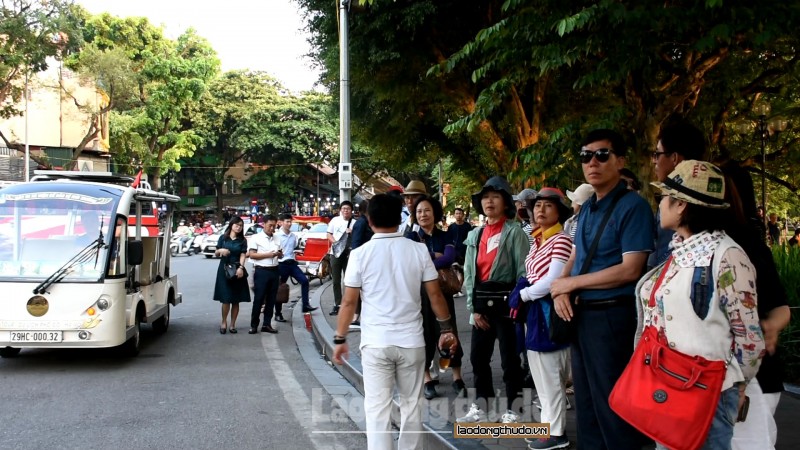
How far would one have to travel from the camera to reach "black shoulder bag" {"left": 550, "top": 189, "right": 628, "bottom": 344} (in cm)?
374

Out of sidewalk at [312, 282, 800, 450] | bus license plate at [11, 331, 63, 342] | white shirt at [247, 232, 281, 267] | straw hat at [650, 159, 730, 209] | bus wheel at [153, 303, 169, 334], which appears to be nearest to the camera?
straw hat at [650, 159, 730, 209]

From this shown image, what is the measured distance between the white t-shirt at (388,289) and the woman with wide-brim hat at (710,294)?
1.74 metres

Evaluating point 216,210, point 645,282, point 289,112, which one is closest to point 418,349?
point 645,282

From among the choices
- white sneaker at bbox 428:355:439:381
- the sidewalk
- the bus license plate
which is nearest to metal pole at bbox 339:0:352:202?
the sidewalk

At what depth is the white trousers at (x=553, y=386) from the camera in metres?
4.84

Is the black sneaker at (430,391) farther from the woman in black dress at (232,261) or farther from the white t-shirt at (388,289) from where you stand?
the woman in black dress at (232,261)

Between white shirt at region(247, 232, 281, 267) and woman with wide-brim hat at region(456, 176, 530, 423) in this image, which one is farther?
white shirt at region(247, 232, 281, 267)

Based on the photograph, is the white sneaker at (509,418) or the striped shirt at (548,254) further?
the white sneaker at (509,418)

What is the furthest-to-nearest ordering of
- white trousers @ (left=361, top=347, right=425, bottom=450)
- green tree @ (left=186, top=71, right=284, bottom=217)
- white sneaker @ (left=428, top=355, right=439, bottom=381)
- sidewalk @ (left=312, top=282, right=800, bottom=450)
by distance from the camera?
green tree @ (left=186, top=71, right=284, bottom=217) < white sneaker @ (left=428, top=355, right=439, bottom=381) < sidewalk @ (left=312, top=282, right=800, bottom=450) < white trousers @ (left=361, top=347, right=425, bottom=450)

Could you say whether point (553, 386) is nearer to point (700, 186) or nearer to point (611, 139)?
point (611, 139)

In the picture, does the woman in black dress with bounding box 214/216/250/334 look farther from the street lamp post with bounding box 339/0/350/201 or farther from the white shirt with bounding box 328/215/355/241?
the street lamp post with bounding box 339/0/350/201

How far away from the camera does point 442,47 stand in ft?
49.5

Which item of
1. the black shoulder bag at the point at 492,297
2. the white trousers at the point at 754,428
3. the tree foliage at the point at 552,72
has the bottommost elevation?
the white trousers at the point at 754,428

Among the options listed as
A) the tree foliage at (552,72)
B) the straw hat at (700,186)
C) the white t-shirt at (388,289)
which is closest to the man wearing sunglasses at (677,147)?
the straw hat at (700,186)
